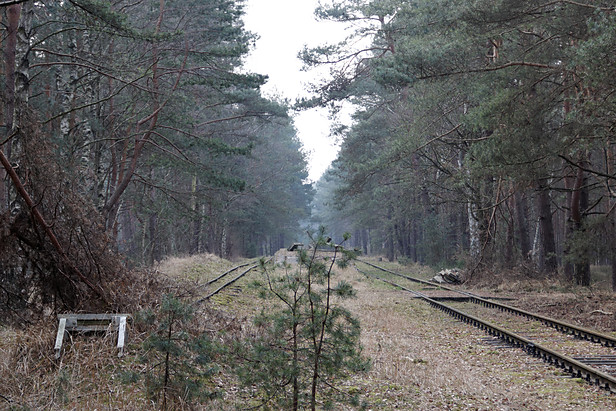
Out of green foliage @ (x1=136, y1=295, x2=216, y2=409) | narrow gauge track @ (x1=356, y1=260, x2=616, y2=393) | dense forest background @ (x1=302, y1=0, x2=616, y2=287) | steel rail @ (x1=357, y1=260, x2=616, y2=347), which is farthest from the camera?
dense forest background @ (x1=302, y1=0, x2=616, y2=287)

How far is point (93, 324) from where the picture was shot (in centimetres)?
635

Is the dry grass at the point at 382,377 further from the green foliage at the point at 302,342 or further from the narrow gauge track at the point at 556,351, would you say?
the green foliage at the point at 302,342

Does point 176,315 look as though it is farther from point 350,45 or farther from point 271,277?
point 350,45

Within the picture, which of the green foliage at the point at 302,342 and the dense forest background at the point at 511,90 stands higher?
the dense forest background at the point at 511,90

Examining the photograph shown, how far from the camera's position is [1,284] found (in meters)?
6.53

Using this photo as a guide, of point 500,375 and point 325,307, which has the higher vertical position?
point 325,307

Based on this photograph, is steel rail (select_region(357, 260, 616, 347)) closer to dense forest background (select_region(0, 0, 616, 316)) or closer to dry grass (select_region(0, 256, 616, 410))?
dry grass (select_region(0, 256, 616, 410))

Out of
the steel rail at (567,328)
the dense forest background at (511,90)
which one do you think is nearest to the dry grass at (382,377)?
the steel rail at (567,328)

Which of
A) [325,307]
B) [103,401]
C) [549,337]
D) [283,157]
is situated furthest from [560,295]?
[283,157]

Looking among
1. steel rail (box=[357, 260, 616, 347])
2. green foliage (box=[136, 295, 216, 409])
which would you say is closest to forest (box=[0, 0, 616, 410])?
green foliage (box=[136, 295, 216, 409])

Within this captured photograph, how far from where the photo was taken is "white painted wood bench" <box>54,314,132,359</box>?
5.98m

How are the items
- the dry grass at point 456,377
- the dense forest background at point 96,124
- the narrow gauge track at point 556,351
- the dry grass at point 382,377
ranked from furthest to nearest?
the narrow gauge track at point 556,351 < the dense forest background at point 96,124 < the dry grass at point 456,377 < the dry grass at point 382,377

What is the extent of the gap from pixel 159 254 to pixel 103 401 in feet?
83.7

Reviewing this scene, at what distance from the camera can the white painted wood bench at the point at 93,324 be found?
19.6 ft
